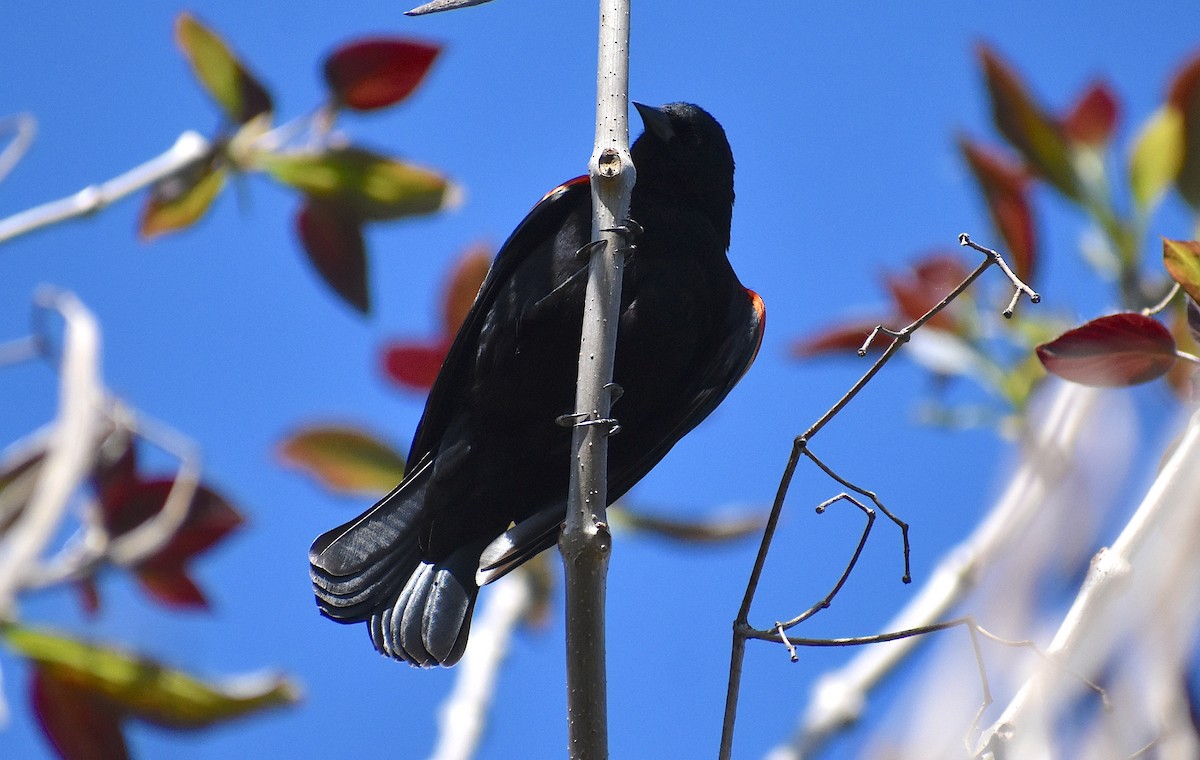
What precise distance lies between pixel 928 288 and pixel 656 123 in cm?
90

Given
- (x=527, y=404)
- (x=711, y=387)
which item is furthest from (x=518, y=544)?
(x=711, y=387)

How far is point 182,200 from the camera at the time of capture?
273cm

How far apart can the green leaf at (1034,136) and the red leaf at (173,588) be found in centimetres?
227

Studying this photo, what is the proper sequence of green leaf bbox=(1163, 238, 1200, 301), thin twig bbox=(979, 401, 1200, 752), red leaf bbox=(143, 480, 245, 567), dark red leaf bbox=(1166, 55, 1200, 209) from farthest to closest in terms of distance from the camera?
dark red leaf bbox=(1166, 55, 1200, 209) < red leaf bbox=(143, 480, 245, 567) < green leaf bbox=(1163, 238, 1200, 301) < thin twig bbox=(979, 401, 1200, 752)

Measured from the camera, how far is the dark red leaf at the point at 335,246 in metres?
2.90

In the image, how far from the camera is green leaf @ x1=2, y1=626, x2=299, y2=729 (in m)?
1.60

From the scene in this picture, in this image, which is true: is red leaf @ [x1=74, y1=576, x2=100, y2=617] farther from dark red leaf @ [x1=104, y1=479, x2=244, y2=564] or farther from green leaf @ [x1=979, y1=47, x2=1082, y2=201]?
green leaf @ [x1=979, y1=47, x2=1082, y2=201]

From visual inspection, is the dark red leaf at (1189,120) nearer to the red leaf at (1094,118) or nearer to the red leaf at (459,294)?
the red leaf at (1094,118)

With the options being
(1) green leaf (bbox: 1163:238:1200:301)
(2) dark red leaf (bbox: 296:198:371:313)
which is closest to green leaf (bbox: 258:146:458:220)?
(2) dark red leaf (bbox: 296:198:371:313)

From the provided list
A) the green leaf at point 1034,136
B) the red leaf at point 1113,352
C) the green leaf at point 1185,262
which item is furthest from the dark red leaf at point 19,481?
the green leaf at point 1034,136

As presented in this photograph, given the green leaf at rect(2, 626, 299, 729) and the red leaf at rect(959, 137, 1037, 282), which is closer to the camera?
the green leaf at rect(2, 626, 299, 729)

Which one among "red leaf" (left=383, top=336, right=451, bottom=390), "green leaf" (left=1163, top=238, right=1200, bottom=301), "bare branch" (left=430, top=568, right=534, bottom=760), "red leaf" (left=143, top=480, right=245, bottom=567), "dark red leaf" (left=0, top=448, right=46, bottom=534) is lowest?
"bare branch" (left=430, top=568, right=534, bottom=760)

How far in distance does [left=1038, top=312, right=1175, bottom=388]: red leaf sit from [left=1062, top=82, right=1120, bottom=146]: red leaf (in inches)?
54.5

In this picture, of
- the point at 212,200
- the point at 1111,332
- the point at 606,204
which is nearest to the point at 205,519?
the point at 212,200
